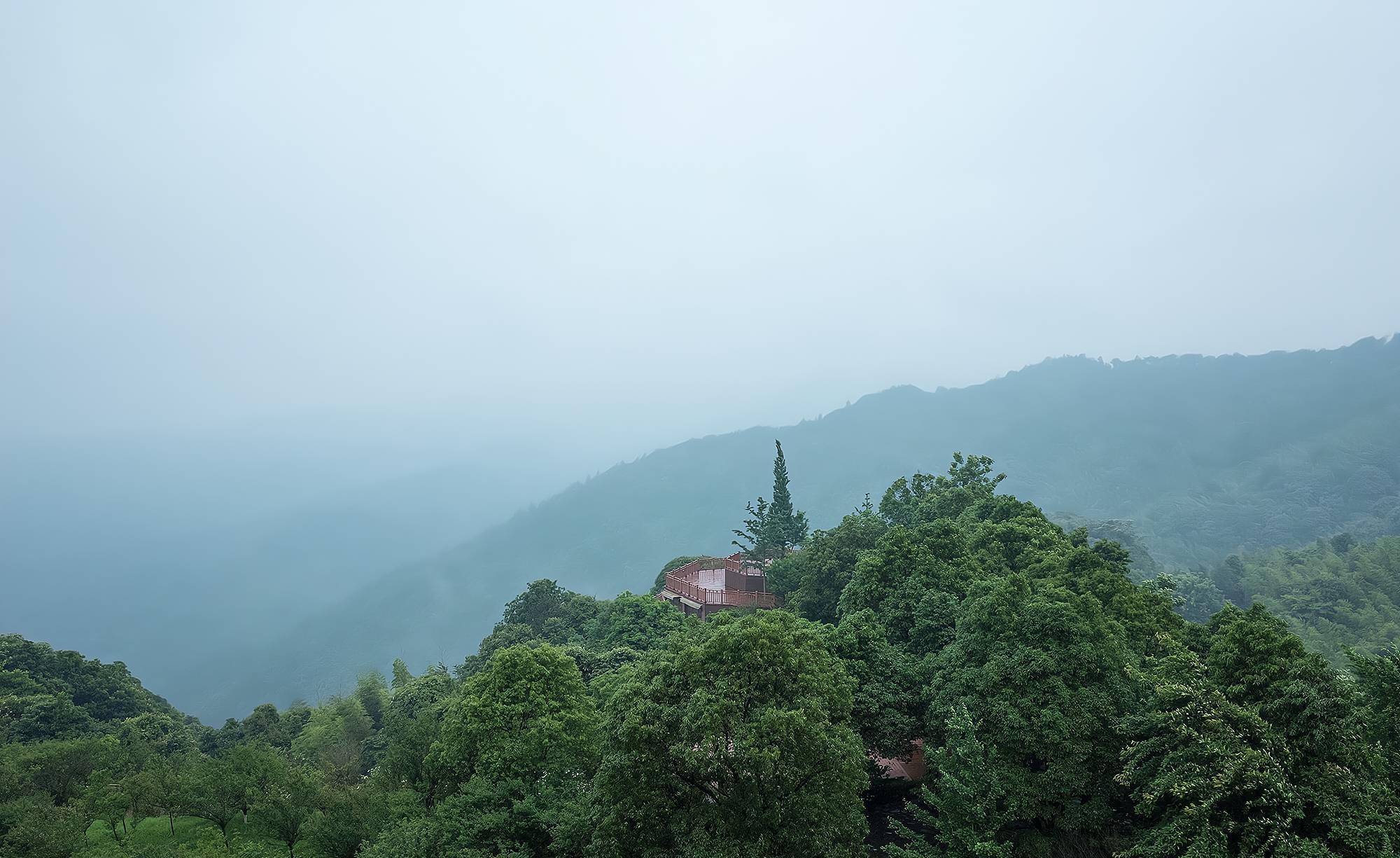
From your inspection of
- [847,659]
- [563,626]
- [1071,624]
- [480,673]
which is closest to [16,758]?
[480,673]

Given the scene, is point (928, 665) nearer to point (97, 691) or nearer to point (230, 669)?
point (97, 691)

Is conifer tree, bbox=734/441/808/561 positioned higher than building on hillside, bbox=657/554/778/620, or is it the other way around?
conifer tree, bbox=734/441/808/561

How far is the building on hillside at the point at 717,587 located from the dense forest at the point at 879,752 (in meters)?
15.5

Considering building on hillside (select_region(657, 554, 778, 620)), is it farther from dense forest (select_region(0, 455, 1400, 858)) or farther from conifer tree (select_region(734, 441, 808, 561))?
dense forest (select_region(0, 455, 1400, 858))

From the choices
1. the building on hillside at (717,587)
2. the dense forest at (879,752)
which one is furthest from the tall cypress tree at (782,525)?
the dense forest at (879,752)

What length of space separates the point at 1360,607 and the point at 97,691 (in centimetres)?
10749

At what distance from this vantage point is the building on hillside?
4194cm

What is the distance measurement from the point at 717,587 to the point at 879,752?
90.0 feet

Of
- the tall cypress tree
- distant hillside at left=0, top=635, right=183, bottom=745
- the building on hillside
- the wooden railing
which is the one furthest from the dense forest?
the tall cypress tree

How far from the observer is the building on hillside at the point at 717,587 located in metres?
41.9

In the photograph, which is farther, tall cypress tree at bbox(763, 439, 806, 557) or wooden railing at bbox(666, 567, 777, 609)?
tall cypress tree at bbox(763, 439, 806, 557)

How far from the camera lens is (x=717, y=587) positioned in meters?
46.7

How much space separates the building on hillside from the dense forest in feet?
50.7

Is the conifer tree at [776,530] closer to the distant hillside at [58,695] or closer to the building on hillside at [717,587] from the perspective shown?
the building on hillside at [717,587]
